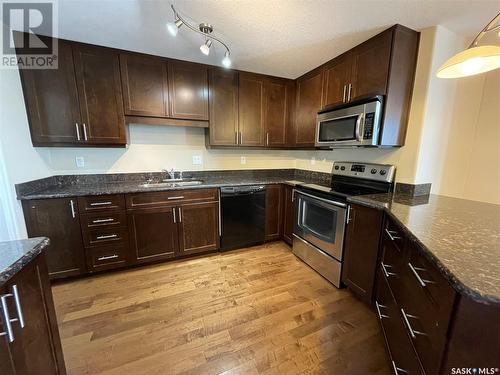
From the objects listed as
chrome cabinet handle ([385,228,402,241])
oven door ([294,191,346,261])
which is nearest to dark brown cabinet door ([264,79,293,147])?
oven door ([294,191,346,261])

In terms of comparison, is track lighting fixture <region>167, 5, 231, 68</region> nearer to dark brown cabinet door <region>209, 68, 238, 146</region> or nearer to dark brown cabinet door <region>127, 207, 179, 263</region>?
dark brown cabinet door <region>209, 68, 238, 146</region>

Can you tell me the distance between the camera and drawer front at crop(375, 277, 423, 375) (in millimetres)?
1014

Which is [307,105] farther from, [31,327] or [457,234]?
[31,327]

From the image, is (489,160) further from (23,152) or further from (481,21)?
(23,152)

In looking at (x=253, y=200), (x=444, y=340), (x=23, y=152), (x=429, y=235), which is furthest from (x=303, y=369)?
(x=23, y=152)

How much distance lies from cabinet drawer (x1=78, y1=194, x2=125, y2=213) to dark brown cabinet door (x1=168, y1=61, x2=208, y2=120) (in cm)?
110

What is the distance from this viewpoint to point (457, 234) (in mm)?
1047

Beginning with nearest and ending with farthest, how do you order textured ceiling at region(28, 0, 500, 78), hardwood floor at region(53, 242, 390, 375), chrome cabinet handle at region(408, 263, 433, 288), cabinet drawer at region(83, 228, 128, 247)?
1. chrome cabinet handle at region(408, 263, 433, 288)
2. hardwood floor at region(53, 242, 390, 375)
3. textured ceiling at region(28, 0, 500, 78)
4. cabinet drawer at region(83, 228, 128, 247)

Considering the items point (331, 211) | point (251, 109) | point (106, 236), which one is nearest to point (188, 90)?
point (251, 109)

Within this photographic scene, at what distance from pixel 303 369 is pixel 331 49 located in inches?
106

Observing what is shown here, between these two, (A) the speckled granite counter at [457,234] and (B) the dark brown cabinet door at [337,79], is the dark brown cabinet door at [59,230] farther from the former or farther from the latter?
(B) the dark brown cabinet door at [337,79]

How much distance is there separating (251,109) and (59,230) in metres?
2.49

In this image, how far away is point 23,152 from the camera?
191cm

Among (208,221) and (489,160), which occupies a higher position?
(489,160)
